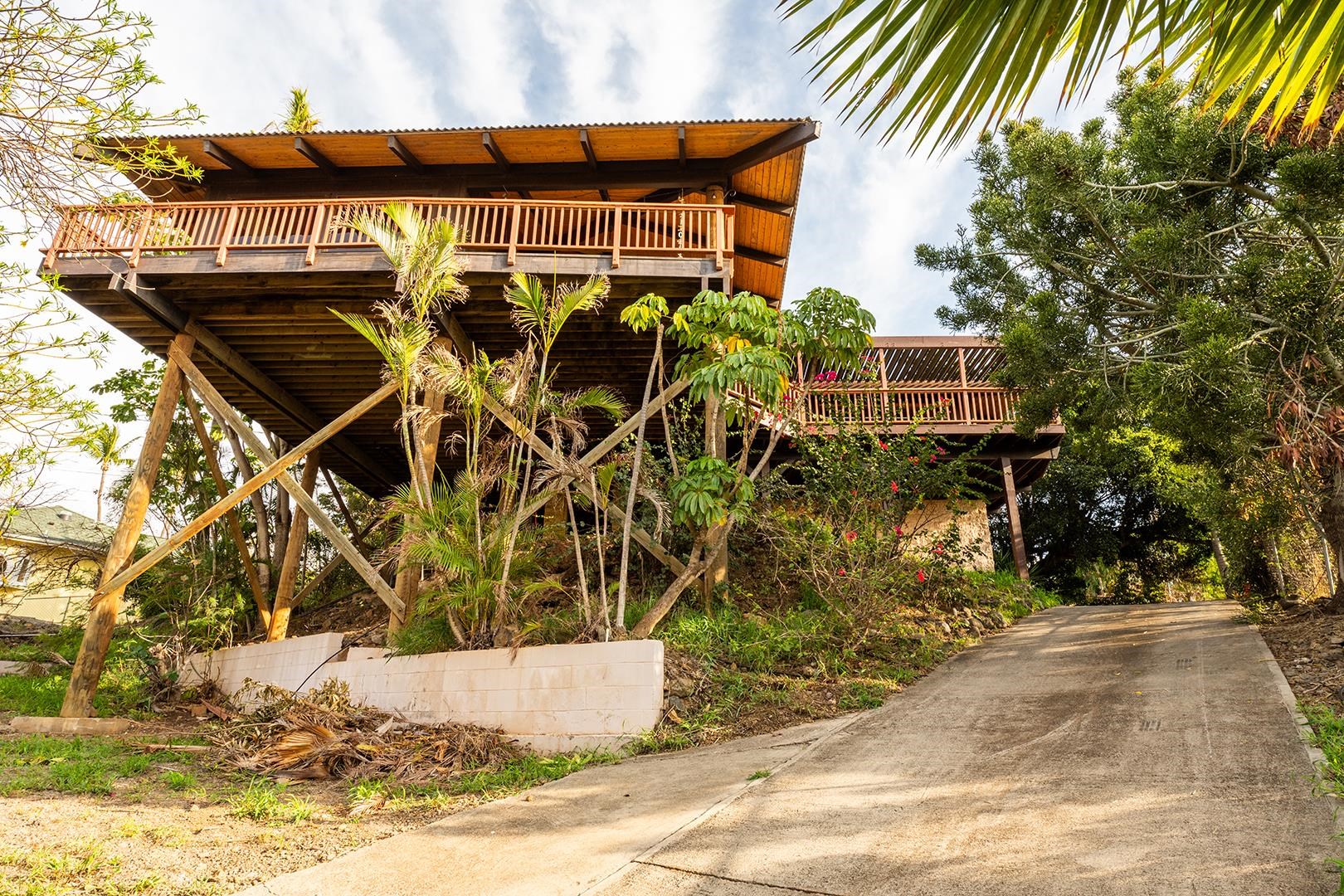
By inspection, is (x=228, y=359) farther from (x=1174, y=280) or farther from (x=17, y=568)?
(x=1174, y=280)

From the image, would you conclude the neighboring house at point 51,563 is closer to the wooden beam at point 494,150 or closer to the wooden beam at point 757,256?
the wooden beam at point 494,150

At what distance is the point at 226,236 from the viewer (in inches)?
324

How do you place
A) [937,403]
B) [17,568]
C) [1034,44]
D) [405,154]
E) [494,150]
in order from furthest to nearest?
[937,403]
[17,568]
[405,154]
[494,150]
[1034,44]

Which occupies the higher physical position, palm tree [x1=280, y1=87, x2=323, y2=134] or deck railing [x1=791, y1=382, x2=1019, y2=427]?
palm tree [x1=280, y1=87, x2=323, y2=134]

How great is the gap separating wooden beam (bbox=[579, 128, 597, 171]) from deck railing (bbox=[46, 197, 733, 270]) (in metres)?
1.24

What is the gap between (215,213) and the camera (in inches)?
335

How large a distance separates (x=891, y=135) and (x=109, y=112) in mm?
3283

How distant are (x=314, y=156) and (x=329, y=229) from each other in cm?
246

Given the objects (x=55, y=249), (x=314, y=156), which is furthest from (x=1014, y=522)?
(x=55, y=249)

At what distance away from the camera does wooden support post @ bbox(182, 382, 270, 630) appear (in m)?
9.76

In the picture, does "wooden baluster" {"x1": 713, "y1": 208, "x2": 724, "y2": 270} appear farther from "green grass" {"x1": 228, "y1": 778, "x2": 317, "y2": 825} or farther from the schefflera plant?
"green grass" {"x1": 228, "y1": 778, "x2": 317, "y2": 825}

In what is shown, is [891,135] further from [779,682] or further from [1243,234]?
[1243,234]

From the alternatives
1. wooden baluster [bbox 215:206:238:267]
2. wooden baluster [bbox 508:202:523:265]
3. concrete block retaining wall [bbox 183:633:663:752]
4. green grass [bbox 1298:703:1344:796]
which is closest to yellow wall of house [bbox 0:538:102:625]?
wooden baluster [bbox 215:206:238:267]

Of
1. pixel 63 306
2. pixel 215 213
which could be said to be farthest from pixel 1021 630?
pixel 215 213
